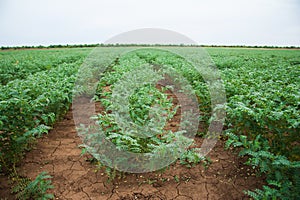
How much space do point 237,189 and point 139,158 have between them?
1.42 metres

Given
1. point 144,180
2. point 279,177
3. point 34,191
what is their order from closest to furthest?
1. point 279,177
2. point 34,191
3. point 144,180

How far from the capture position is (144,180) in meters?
3.03

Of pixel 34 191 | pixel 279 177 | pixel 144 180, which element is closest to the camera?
pixel 279 177

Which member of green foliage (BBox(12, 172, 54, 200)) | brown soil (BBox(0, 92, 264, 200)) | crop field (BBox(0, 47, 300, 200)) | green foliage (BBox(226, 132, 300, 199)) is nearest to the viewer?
green foliage (BBox(226, 132, 300, 199))

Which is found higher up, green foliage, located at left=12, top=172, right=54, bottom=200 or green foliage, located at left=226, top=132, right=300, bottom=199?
green foliage, located at left=226, top=132, right=300, bottom=199

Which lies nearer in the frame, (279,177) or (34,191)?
(279,177)

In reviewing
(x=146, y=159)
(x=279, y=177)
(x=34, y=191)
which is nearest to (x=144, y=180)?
(x=146, y=159)

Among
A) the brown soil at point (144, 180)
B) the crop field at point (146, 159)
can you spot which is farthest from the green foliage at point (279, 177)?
the brown soil at point (144, 180)

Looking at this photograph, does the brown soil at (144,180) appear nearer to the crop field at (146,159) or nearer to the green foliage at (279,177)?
the crop field at (146,159)

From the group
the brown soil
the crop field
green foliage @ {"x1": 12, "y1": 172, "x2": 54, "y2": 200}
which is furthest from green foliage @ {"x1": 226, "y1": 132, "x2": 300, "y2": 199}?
green foliage @ {"x1": 12, "y1": 172, "x2": 54, "y2": 200}

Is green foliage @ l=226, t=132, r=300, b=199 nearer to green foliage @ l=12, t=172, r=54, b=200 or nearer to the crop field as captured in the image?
the crop field

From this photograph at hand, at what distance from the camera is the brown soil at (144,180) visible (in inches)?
110

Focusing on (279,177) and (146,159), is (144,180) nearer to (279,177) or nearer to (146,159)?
(146,159)

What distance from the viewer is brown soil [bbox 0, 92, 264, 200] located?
2793 millimetres
